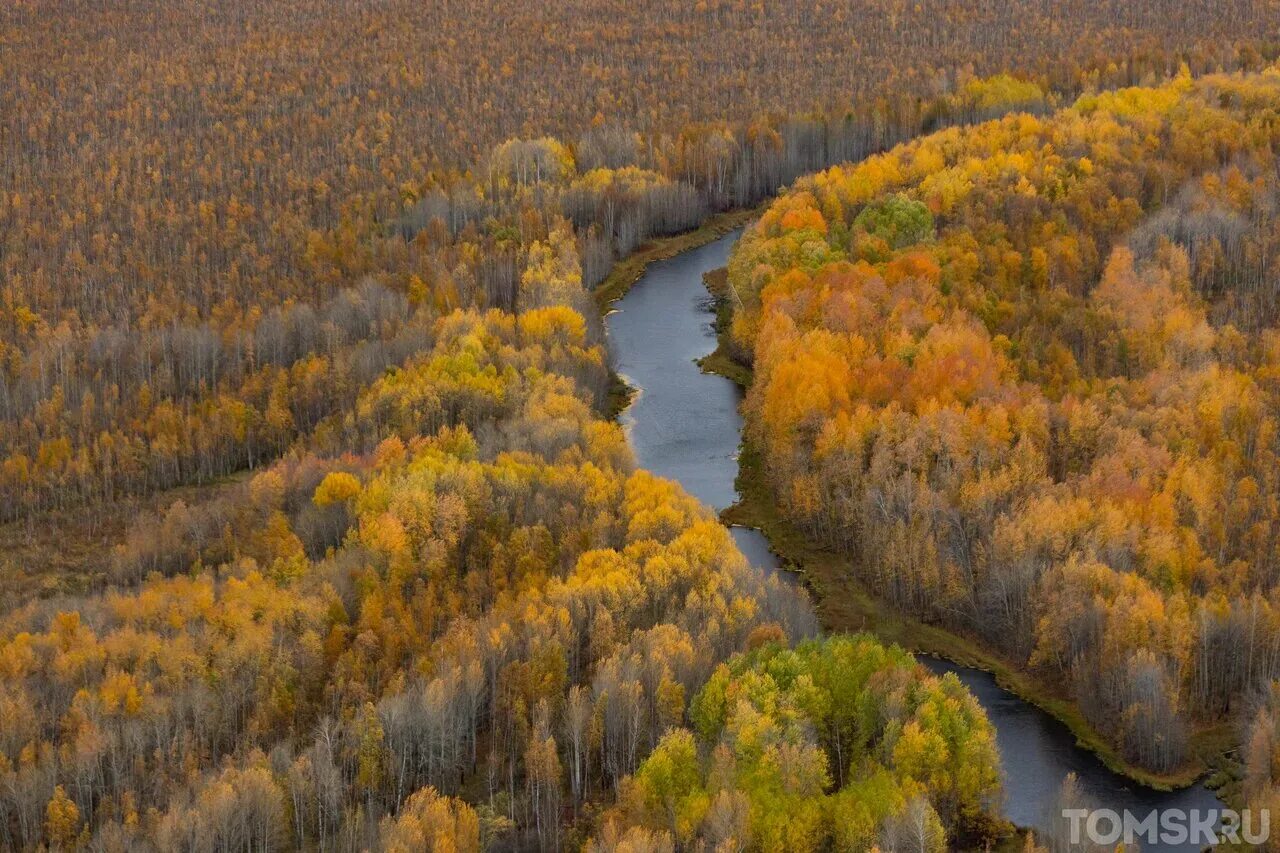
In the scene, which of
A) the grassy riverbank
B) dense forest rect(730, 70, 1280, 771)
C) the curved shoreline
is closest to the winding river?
the curved shoreline

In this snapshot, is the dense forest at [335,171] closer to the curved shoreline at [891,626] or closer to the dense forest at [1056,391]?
the curved shoreline at [891,626]

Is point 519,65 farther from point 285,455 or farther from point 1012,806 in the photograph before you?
point 1012,806

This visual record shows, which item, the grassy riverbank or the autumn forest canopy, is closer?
the autumn forest canopy

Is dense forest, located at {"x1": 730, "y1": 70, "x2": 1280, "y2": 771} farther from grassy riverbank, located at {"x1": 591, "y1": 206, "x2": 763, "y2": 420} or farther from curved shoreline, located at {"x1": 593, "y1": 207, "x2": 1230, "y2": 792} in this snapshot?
grassy riverbank, located at {"x1": 591, "y1": 206, "x2": 763, "y2": 420}

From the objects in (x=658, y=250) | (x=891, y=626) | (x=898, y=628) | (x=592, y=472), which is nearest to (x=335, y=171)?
(x=658, y=250)

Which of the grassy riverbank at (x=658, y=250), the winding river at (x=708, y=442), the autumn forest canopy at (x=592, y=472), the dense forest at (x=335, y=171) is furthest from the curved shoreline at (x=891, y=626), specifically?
the dense forest at (x=335, y=171)

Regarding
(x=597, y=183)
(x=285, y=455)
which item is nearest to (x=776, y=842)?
(x=285, y=455)
